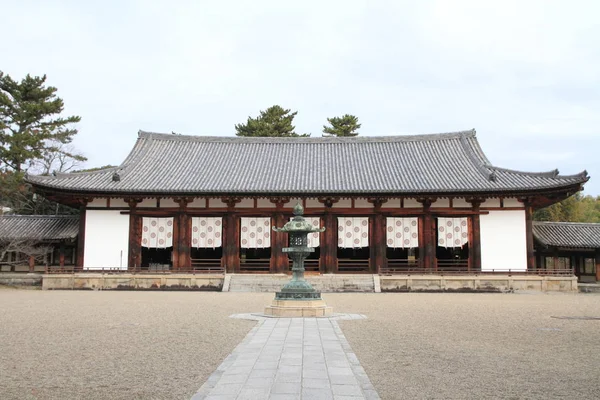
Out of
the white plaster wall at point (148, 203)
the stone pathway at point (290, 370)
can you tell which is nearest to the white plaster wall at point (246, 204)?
the white plaster wall at point (148, 203)

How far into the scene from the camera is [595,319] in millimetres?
14242

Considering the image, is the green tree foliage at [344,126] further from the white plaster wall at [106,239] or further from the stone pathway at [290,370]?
the stone pathway at [290,370]

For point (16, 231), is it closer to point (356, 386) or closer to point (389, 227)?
point (389, 227)

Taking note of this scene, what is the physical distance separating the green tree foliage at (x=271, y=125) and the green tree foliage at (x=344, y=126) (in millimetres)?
3821

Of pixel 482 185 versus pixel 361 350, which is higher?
pixel 482 185

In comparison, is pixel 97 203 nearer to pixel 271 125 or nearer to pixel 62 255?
pixel 62 255

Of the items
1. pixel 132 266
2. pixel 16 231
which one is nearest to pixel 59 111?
pixel 16 231

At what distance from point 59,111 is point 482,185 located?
34591 mm

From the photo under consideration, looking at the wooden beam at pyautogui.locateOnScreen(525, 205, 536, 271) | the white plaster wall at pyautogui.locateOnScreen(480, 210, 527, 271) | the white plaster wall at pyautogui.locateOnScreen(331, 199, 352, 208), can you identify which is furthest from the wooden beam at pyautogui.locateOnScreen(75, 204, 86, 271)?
the wooden beam at pyautogui.locateOnScreen(525, 205, 536, 271)

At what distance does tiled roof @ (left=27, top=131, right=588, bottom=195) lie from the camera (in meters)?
27.6

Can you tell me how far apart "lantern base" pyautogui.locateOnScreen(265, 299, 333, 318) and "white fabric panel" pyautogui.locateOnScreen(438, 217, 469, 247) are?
49.9ft

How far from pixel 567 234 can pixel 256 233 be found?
17.1m

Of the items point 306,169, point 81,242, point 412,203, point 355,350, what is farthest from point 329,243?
point 355,350

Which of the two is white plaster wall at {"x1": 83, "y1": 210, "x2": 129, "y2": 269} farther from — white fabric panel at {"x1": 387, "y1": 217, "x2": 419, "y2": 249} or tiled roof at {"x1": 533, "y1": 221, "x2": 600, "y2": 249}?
tiled roof at {"x1": 533, "y1": 221, "x2": 600, "y2": 249}
